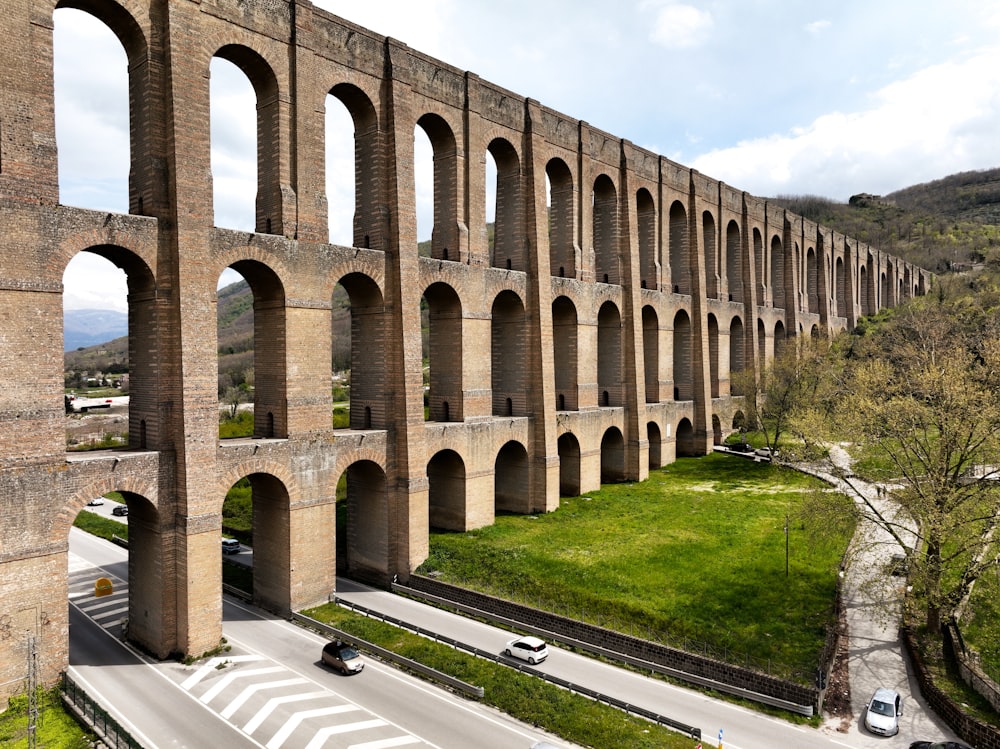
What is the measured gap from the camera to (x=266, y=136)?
2717cm

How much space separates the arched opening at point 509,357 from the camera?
3788 centimetres

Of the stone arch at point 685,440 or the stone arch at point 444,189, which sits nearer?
the stone arch at point 444,189

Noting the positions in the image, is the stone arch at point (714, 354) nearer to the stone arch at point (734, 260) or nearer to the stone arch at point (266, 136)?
the stone arch at point (734, 260)

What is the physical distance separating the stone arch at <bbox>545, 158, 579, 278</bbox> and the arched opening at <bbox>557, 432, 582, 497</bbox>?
10.4m

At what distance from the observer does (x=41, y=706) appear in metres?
19.1

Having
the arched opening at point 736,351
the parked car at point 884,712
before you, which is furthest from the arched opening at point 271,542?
the arched opening at point 736,351

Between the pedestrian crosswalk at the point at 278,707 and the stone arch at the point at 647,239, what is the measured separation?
3587cm

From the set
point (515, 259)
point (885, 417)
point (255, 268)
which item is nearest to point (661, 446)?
point (515, 259)

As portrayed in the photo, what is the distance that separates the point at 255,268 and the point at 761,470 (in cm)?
3838

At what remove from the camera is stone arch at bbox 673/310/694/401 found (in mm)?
52812

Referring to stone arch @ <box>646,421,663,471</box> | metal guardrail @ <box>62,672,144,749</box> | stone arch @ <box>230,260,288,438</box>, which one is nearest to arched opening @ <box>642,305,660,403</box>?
stone arch @ <box>646,421,663,471</box>

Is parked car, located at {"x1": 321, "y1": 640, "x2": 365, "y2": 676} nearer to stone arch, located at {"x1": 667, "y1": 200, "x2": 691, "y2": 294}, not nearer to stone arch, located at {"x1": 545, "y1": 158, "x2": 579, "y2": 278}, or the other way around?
stone arch, located at {"x1": 545, "y1": 158, "x2": 579, "y2": 278}

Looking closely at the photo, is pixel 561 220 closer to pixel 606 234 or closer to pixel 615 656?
pixel 606 234

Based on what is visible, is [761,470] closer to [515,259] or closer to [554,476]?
[554,476]
